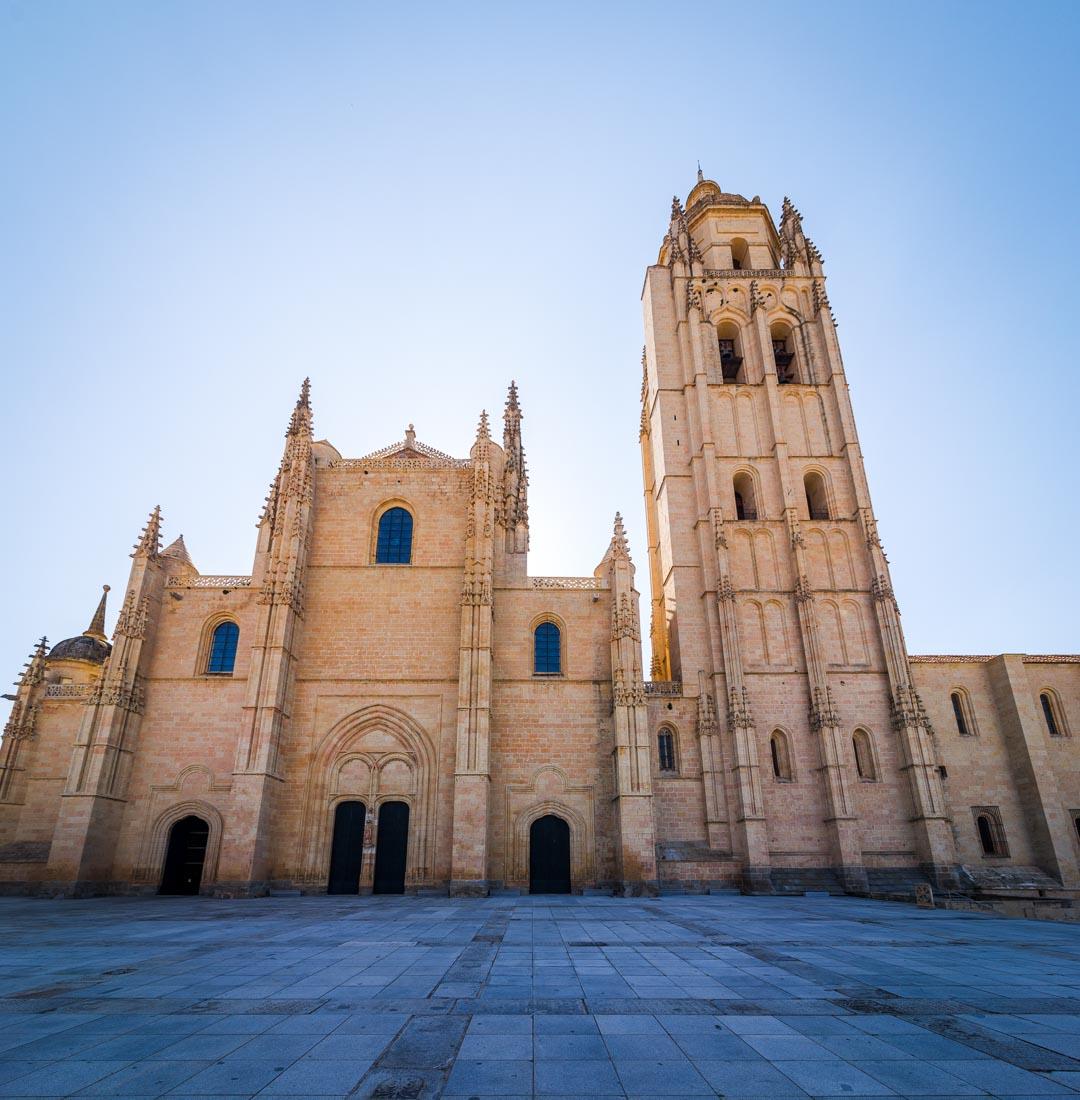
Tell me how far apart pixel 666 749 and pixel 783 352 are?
20904 millimetres

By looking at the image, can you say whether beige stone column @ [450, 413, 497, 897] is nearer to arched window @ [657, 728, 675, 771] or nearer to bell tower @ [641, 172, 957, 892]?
arched window @ [657, 728, 675, 771]

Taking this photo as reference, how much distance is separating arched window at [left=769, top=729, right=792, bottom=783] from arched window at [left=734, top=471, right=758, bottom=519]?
9.53m

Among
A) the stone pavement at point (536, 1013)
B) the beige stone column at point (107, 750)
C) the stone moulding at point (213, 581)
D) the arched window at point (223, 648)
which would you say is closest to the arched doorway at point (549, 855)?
the stone pavement at point (536, 1013)

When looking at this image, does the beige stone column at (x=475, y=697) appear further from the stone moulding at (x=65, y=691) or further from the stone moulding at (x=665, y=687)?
the stone moulding at (x=65, y=691)

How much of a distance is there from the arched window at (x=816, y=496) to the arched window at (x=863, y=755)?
9376 millimetres

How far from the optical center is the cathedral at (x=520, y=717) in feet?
71.2

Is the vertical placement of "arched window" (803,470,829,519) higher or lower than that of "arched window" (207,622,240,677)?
higher

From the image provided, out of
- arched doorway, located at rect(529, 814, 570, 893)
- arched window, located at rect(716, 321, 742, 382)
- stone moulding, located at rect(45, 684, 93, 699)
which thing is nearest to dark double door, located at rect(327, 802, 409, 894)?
arched doorway, located at rect(529, 814, 570, 893)

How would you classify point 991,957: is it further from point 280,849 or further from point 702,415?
point 702,415

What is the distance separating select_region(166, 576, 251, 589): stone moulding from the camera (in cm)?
2484

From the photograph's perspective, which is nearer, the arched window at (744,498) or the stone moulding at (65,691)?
the stone moulding at (65,691)

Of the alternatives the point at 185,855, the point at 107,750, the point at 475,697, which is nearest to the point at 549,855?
the point at 475,697

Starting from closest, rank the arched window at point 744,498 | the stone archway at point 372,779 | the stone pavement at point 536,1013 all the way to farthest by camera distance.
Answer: the stone pavement at point 536,1013, the stone archway at point 372,779, the arched window at point 744,498

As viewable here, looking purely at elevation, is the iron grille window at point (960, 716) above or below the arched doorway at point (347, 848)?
above
